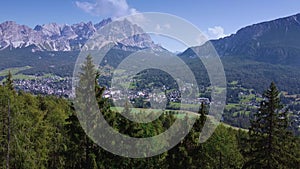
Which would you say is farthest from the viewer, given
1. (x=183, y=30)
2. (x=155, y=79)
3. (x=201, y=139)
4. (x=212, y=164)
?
(x=155, y=79)

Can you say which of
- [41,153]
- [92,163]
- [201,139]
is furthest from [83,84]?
[41,153]

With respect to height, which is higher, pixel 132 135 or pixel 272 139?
pixel 272 139

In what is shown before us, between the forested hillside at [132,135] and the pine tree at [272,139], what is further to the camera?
the forested hillside at [132,135]

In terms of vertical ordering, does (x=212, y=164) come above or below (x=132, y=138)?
below

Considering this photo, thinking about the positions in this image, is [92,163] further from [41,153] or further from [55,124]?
[55,124]

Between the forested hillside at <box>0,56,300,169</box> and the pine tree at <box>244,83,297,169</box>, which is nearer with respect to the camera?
the pine tree at <box>244,83,297,169</box>

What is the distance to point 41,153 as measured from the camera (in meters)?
34.1

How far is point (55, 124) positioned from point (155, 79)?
493 ft

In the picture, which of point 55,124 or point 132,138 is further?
point 55,124

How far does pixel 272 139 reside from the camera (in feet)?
64.1

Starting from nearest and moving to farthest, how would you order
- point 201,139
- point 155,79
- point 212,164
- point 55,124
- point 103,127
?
1. point 103,127
2. point 201,139
3. point 212,164
4. point 55,124
5. point 155,79

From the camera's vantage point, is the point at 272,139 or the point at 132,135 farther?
the point at 132,135

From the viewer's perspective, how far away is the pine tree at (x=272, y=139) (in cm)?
1944

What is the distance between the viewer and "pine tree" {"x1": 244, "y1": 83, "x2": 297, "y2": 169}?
1944 cm
